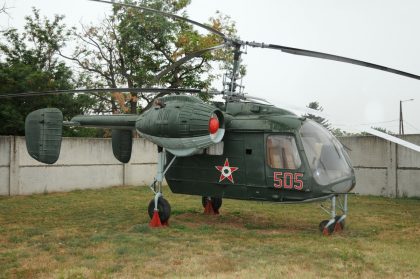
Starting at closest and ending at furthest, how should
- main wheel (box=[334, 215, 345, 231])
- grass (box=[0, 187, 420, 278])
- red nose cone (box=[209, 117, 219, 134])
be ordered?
grass (box=[0, 187, 420, 278]) → red nose cone (box=[209, 117, 219, 134]) → main wheel (box=[334, 215, 345, 231])

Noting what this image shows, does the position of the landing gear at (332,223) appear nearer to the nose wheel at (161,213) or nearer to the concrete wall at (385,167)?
the nose wheel at (161,213)

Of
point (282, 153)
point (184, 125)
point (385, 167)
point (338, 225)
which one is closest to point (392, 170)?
point (385, 167)

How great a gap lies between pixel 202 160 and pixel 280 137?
6.52 ft

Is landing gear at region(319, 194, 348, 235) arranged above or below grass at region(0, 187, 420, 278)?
above

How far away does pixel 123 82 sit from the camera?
30969mm

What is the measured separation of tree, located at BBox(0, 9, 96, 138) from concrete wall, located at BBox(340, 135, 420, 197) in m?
15.2

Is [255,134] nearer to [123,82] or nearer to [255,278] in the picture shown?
[255,278]

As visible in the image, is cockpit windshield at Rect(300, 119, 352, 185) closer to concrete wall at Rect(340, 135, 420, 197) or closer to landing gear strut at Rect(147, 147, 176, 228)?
landing gear strut at Rect(147, 147, 176, 228)

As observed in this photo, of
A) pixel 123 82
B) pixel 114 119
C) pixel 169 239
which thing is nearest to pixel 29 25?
pixel 123 82

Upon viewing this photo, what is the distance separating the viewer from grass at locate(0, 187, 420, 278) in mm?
6328

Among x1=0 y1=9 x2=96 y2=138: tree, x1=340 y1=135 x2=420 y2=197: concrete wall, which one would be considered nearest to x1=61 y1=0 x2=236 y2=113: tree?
x1=0 y1=9 x2=96 y2=138: tree

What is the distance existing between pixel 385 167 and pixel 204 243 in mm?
11846

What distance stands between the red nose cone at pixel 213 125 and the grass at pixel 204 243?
2194 mm

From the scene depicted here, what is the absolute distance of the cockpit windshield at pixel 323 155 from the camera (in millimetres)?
8656
